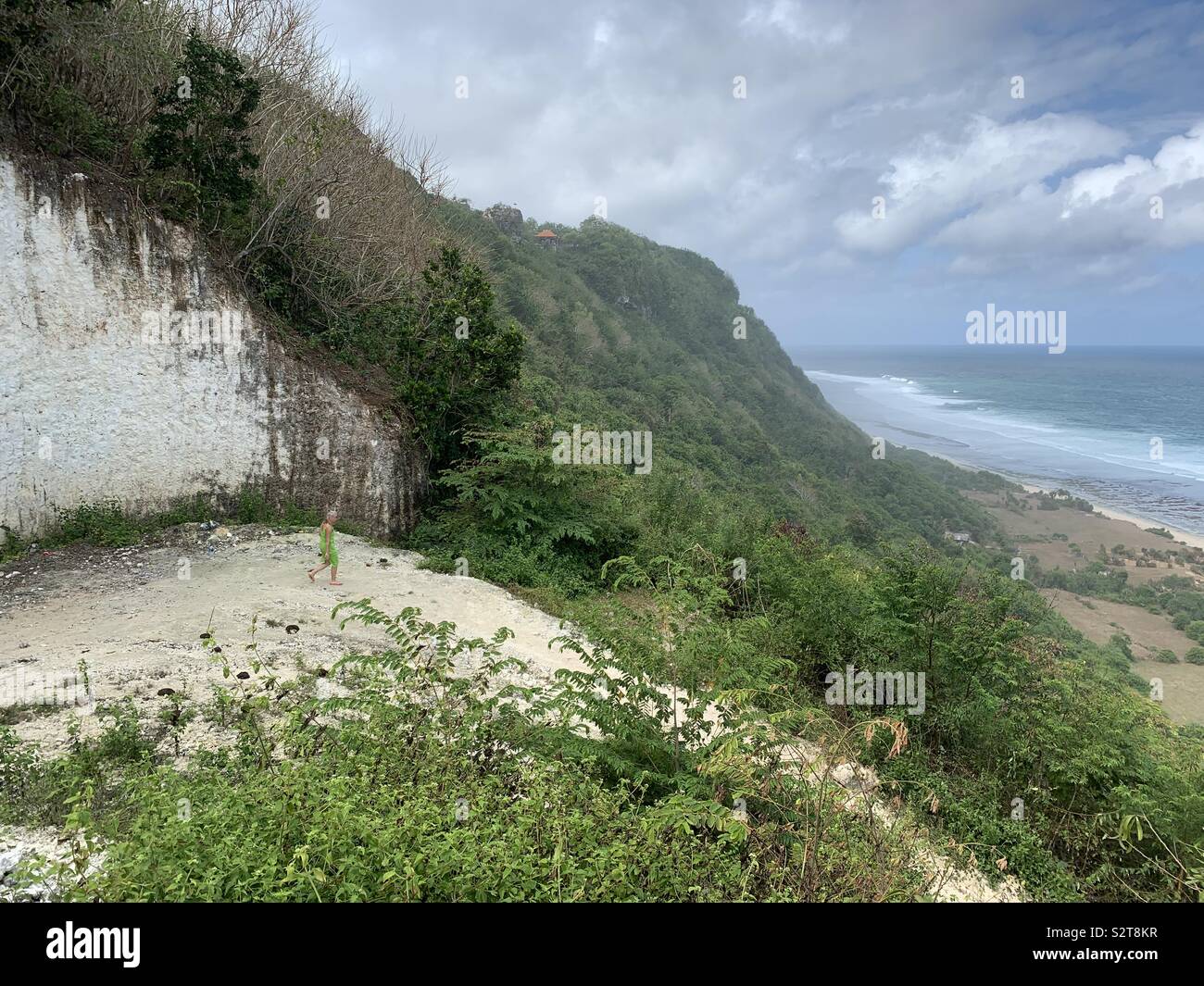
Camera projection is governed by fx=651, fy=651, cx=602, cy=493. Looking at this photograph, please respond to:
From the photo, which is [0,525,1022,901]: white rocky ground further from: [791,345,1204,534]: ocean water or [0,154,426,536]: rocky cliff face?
[791,345,1204,534]: ocean water

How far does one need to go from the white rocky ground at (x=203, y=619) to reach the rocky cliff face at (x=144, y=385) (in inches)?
42.6

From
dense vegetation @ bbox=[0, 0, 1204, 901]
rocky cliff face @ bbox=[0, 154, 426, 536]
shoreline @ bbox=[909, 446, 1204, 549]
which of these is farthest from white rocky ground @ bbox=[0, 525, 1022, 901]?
shoreline @ bbox=[909, 446, 1204, 549]

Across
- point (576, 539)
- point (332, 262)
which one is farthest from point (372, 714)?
point (332, 262)

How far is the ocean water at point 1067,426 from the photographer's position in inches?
2014

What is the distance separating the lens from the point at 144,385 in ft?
35.7

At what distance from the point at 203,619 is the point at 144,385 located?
5.19 m

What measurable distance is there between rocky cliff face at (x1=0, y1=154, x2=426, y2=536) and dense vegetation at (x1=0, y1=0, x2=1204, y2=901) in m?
0.97

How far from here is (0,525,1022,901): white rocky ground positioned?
584 centimetres

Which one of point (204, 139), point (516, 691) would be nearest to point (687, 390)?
point (204, 139)

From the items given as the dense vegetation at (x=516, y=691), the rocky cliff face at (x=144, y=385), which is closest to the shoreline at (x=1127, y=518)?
the dense vegetation at (x=516, y=691)

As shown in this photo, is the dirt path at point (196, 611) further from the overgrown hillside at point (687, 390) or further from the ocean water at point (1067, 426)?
the ocean water at point (1067, 426)

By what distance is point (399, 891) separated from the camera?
3.03 m

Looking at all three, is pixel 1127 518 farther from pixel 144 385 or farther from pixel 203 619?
pixel 144 385
